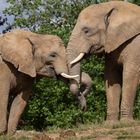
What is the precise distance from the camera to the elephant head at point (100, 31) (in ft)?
46.4

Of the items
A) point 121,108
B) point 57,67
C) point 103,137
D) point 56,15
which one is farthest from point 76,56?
point 56,15

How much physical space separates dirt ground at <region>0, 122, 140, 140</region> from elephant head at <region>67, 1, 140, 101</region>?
2233 millimetres

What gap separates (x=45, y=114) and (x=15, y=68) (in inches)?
260

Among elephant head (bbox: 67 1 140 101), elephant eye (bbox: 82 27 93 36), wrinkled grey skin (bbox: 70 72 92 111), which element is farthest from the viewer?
elephant eye (bbox: 82 27 93 36)

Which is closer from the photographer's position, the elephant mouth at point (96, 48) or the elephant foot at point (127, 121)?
the elephant foot at point (127, 121)

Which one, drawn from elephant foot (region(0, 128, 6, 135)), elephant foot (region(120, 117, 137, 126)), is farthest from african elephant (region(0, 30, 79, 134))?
elephant foot (region(120, 117, 137, 126))

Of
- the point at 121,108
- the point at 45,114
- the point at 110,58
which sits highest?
the point at 110,58

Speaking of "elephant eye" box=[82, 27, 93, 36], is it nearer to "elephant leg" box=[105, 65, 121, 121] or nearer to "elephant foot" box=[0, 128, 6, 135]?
"elephant leg" box=[105, 65, 121, 121]

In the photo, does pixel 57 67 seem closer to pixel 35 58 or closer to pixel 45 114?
pixel 35 58

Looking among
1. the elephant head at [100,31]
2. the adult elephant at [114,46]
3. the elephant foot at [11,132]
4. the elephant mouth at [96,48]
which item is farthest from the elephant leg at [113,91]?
the elephant foot at [11,132]

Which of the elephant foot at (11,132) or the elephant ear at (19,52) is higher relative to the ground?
the elephant ear at (19,52)

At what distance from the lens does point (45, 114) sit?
2019cm

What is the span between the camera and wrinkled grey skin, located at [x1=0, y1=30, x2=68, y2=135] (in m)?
13.6

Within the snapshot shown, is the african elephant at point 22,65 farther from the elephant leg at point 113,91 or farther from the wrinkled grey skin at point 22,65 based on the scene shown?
the elephant leg at point 113,91
